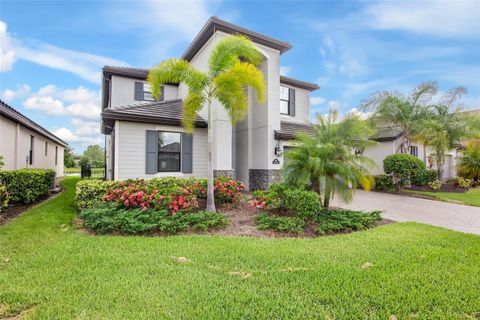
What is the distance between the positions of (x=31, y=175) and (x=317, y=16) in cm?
1268

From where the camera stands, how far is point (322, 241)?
16.2 ft

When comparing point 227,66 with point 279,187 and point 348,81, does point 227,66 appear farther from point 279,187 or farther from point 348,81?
point 348,81

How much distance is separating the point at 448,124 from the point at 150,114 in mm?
17959

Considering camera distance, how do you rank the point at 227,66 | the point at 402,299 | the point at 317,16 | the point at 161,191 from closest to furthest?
the point at 402,299
the point at 161,191
the point at 227,66
the point at 317,16

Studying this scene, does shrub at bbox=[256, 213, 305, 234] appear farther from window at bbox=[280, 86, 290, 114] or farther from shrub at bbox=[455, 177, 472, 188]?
shrub at bbox=[455, 177, 472, 188]

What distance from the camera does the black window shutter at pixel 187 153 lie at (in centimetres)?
1055

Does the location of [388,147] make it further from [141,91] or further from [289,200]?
[141,91]

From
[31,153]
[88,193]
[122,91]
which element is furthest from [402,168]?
[31,153]

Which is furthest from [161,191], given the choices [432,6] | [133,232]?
[432,6]

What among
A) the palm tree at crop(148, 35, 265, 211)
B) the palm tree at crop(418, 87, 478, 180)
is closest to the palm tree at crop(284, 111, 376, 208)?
the palm tree at crop(148, 35, 265, 211)

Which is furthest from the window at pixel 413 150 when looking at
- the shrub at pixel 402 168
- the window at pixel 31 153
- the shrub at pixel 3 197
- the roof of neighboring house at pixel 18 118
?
the window at pixel 31 153

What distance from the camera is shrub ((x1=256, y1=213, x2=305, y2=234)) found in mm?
5578

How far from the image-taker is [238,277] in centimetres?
329

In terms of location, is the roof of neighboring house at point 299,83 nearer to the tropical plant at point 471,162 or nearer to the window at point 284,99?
the window at point 284,99
